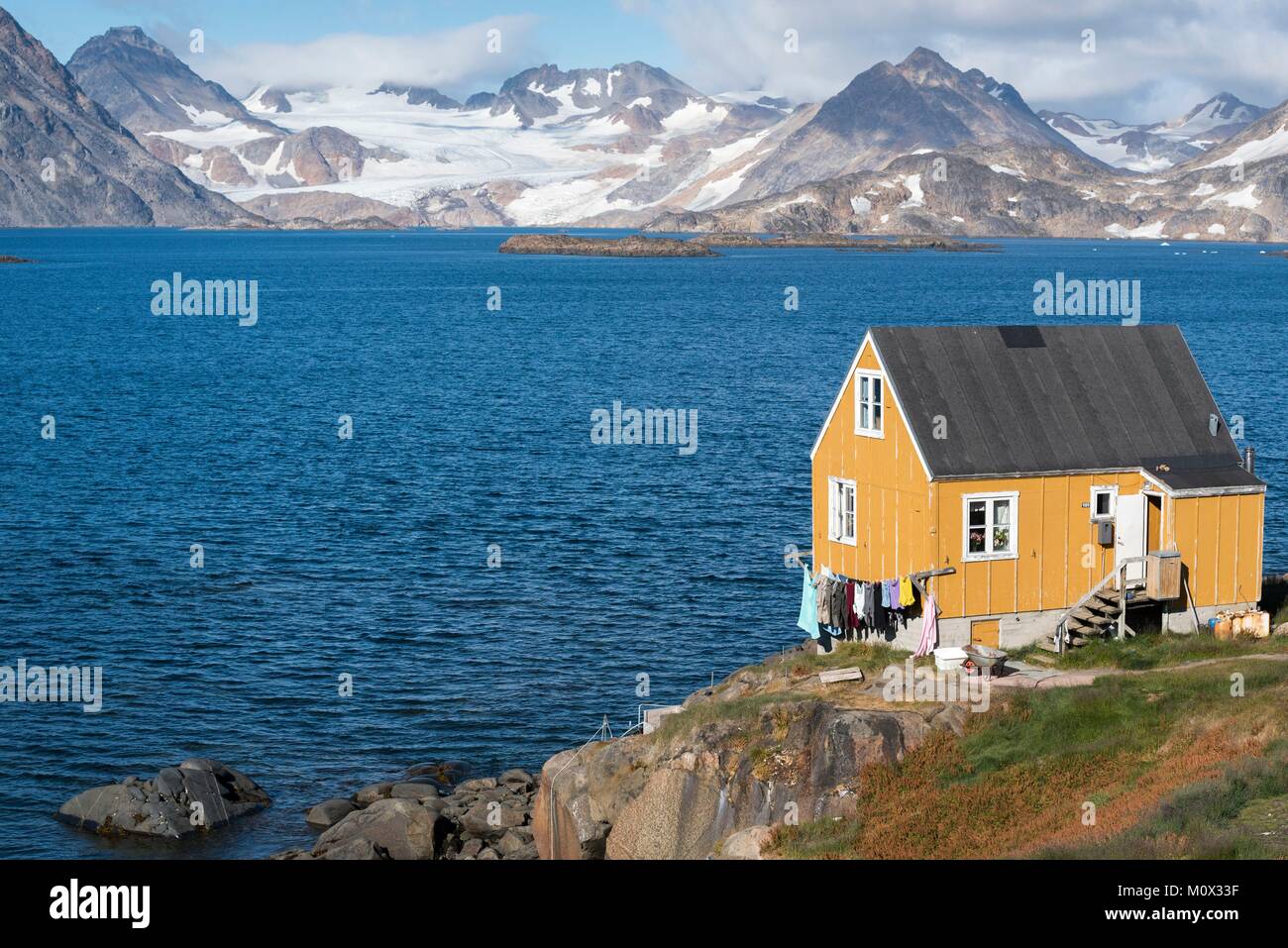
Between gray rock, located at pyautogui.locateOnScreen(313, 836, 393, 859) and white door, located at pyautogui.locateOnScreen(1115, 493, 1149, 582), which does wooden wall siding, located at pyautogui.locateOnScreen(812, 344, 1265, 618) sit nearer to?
white door, located at pyautogui.locateOnScreen(1115, 493, 1149, 582)

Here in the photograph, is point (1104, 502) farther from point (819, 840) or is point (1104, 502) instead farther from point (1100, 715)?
point (819, 840)

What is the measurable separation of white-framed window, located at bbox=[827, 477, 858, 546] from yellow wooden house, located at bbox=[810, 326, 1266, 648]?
1.5 inches

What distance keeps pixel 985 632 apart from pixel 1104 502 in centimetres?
442

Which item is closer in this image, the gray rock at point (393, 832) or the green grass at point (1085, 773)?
the green grass at point (1085, 773)

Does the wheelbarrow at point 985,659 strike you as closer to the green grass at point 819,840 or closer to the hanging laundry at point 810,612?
the hanging laundry at point 810,612

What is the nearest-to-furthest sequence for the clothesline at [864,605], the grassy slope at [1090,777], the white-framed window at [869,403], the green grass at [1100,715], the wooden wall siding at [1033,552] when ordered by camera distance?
the grassy slope at [1090,777]
the green grass at [1100,715]
the clothesline at [864,605]
the wooden wall siding at [1033,552]
the white-framed window at [869,403]

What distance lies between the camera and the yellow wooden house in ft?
113

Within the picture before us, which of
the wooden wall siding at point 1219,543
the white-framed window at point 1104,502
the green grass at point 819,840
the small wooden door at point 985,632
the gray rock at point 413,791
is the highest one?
the white-framed window at point 1104,502

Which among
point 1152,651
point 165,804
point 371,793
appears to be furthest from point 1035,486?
point 165,804

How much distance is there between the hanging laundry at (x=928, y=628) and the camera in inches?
1324

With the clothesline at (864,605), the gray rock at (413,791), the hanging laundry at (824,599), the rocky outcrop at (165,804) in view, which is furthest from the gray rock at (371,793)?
the hanging laundry at (824,599)

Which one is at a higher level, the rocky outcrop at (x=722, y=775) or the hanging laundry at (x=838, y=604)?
the hanging laundry at (x=838, y=604)

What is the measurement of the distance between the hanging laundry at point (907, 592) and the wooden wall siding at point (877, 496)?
521 millimetres
